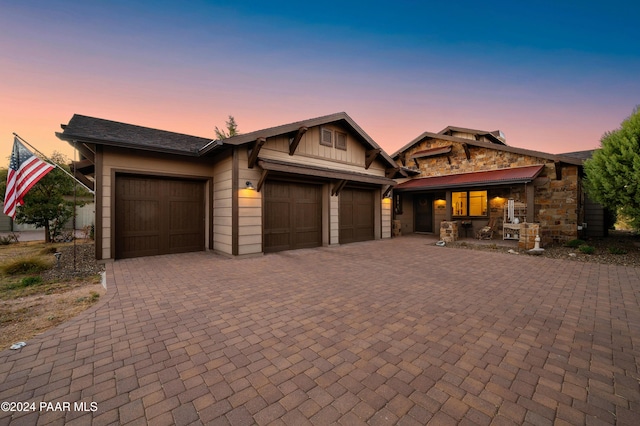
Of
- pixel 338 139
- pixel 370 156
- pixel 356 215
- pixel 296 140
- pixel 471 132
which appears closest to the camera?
pixel 296 140

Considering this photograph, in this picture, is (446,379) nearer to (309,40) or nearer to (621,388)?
(621,388)

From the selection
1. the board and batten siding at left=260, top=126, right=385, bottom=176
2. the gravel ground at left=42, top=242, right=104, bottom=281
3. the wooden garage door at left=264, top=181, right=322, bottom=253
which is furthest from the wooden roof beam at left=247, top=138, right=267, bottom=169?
the gravel ground at left=42, top=242, right=104, bottom=281

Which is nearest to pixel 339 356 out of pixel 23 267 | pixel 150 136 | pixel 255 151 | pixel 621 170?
pixel 255 151

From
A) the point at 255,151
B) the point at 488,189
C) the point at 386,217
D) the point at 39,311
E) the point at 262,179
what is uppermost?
the point at 255,151

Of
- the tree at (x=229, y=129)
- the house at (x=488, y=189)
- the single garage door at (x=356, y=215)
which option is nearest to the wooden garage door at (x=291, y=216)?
the single garage door at (x=356, y=215)

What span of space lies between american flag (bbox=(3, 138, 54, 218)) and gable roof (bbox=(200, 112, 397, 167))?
3701 millimetres

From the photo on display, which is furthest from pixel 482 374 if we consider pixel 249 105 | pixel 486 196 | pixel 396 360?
pixel 249 105

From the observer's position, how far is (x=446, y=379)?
2.13 meters

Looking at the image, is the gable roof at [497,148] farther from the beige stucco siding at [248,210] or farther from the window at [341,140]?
the beige stucco siding at [248,210]

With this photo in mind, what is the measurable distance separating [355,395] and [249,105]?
53.2ft

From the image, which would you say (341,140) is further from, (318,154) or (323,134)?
(318,154)

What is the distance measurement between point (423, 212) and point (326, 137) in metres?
8.99

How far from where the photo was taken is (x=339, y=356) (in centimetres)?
248

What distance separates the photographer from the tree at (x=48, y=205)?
10289mm
